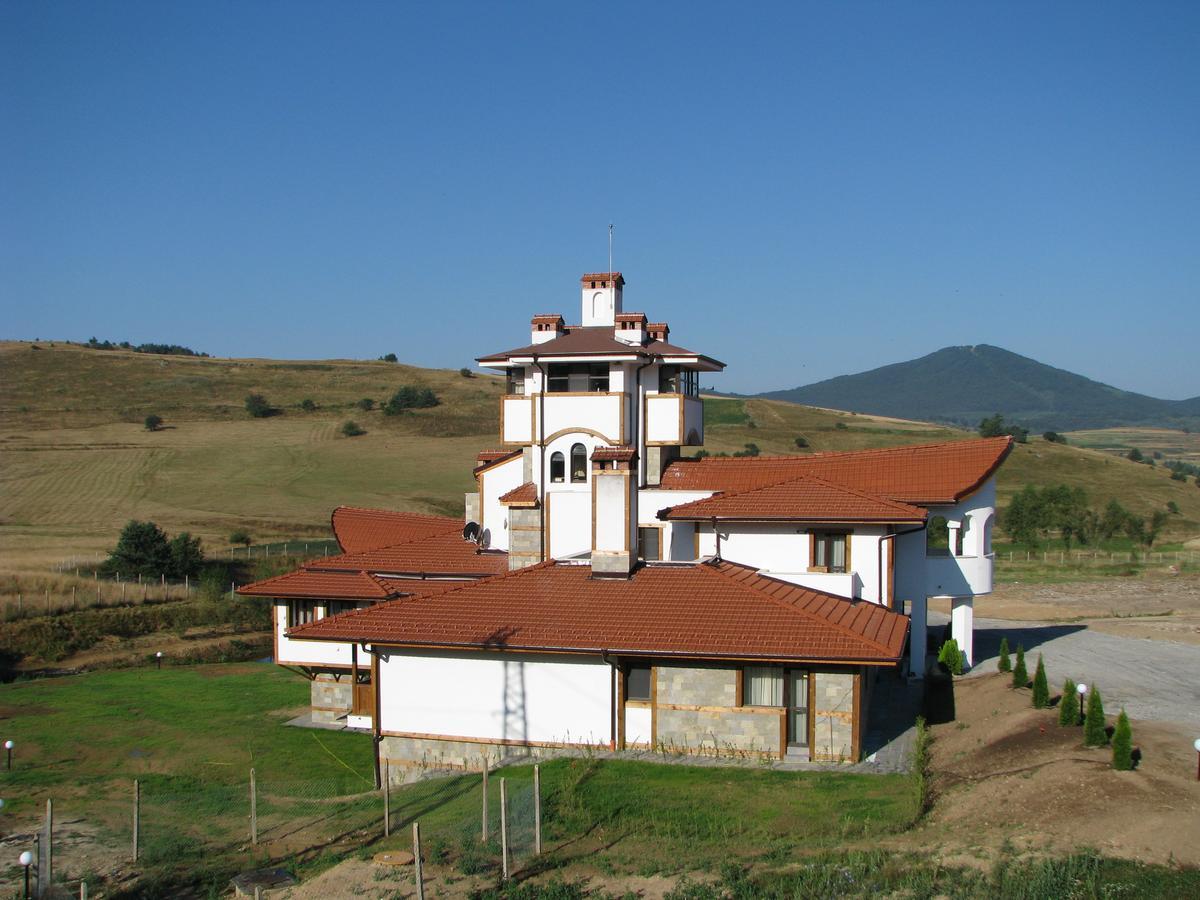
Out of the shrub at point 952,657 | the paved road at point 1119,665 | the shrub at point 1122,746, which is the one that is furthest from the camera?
the shrub at point 952,657

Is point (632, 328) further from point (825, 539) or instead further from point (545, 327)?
point (825, 539)

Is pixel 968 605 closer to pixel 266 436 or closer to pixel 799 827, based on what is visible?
pixel 799 827

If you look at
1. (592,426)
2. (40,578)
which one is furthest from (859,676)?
(40,578)

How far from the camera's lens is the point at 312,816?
18.3 m

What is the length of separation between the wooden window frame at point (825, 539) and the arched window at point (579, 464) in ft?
21.5

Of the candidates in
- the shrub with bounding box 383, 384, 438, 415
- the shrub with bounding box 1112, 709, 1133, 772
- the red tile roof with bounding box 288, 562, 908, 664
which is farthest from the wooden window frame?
the shrub with bounding box 383, 384, 438, 415

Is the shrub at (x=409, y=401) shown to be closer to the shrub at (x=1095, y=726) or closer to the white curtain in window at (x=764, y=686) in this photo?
the white curtain in window at (x=764, y=686)

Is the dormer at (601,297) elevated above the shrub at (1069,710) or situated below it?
above

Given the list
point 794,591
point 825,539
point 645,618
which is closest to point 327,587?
point 645,618

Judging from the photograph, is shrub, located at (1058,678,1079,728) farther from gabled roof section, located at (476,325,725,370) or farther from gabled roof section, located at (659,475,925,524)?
gabled roof section, located at (476,325,725,370)

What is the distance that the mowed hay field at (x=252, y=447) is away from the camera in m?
64.3

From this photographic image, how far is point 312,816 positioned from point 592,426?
12.8 metres

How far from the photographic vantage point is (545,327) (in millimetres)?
30297

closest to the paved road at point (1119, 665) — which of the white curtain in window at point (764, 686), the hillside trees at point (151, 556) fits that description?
the white curtain in window at point (764, 686)
